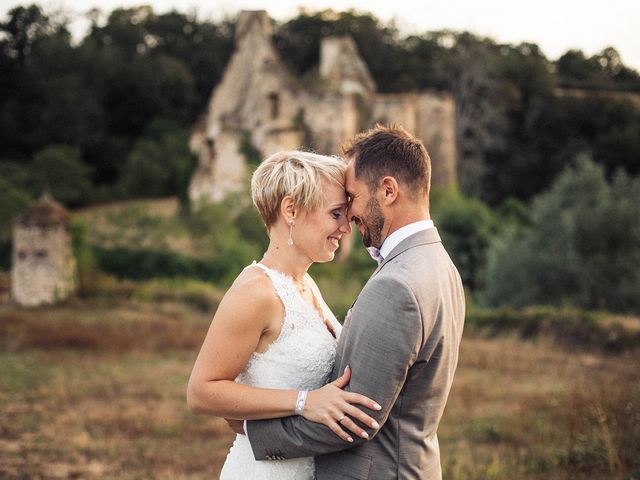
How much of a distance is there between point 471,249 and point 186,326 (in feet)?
54.4

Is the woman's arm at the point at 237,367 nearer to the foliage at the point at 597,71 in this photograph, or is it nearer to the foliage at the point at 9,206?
the foliage at the point at 9,206

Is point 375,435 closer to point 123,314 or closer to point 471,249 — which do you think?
point 123,314

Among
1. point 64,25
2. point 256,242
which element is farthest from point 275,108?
point 64,25

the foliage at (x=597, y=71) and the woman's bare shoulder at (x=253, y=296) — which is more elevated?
the foliage at (x=597, y=71)

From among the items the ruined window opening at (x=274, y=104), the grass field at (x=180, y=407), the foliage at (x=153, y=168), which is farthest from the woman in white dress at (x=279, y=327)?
the foliage at (x=153, y=168)

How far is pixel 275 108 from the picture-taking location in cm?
3962

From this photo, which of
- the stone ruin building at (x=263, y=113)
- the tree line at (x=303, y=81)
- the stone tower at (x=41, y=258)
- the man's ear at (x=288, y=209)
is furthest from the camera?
the tree line at (x=303, y=81)

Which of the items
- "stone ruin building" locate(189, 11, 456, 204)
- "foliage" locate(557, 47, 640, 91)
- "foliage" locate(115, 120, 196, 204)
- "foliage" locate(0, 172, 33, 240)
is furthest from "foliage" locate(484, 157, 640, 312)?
"foliage" locate(557, 47, 640, 91)

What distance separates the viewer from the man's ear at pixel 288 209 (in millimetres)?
3416

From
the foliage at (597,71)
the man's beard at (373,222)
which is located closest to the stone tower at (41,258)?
the man's beard at (373,222)

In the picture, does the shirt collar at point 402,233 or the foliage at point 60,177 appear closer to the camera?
the shirt collar at point 402,233

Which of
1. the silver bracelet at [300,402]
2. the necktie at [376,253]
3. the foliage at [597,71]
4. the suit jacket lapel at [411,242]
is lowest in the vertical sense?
the silver bracelet at [300,402]

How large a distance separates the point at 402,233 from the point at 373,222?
0.42 feet

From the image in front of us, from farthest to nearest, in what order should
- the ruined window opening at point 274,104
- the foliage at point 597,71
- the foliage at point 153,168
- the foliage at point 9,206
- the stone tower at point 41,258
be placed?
the foliage at point 597,71 → the foliage at point 153,168 → the ruined window opening at point 274,104 → the foliage at point 9,206 → the stone tower at point 41,258
